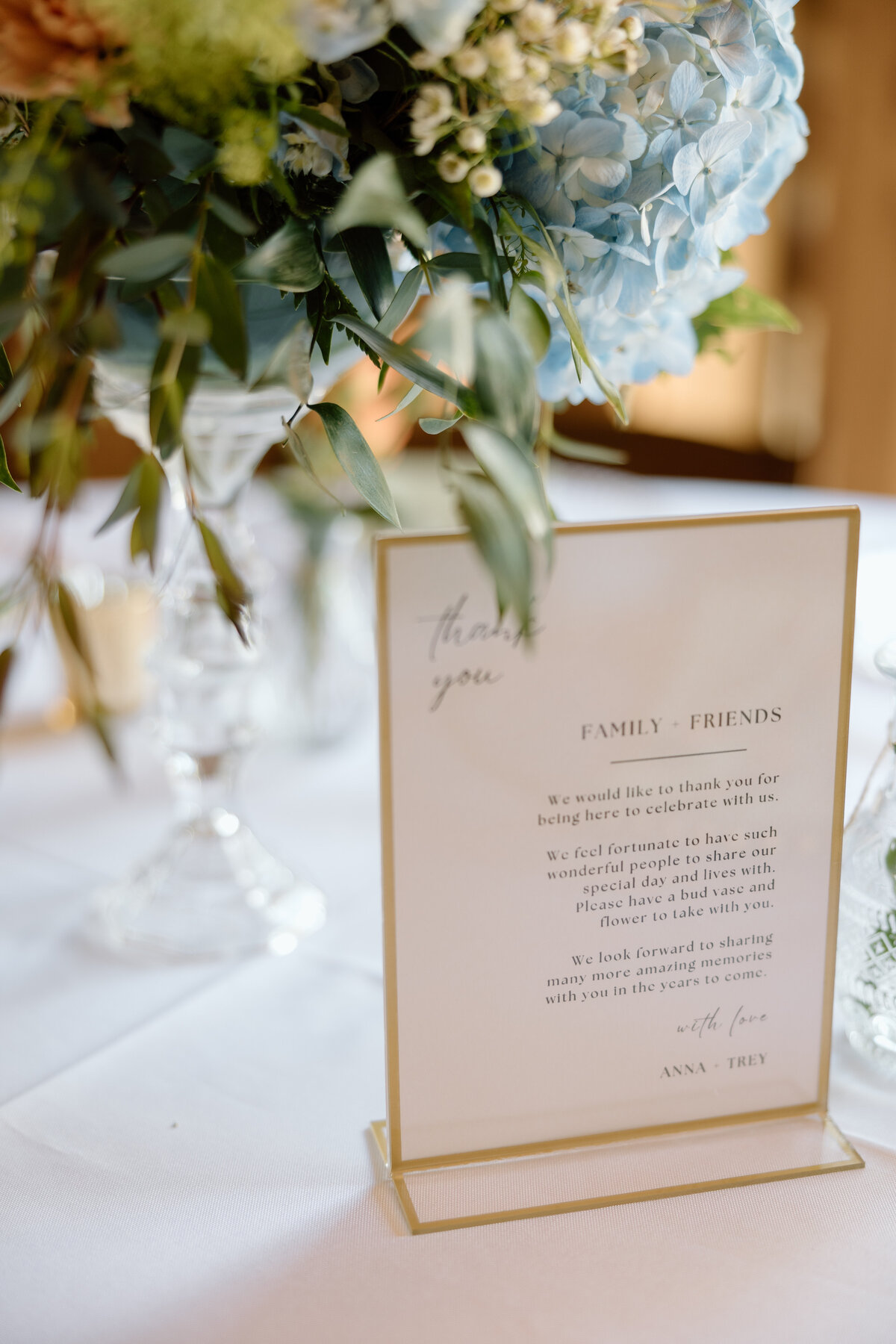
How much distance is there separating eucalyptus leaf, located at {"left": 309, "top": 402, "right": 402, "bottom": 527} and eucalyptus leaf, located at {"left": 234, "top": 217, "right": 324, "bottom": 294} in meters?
0.06

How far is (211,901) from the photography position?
30.4 inches

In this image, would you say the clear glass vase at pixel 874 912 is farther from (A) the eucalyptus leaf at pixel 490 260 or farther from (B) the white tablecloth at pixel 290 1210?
(A) the eucalyptus leaf at pixel 490 260

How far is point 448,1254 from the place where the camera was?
0.49 m

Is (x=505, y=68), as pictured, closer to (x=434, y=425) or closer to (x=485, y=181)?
(x=485, y=181)

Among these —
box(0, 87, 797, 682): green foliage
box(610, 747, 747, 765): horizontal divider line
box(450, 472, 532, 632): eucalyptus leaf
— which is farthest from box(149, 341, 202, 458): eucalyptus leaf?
box(610, 747, 747, 765): horizontal divider line

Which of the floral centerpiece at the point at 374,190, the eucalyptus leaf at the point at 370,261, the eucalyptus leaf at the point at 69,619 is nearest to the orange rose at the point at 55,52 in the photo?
the floral centerpiece at the point at 374,190

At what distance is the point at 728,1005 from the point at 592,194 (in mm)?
381

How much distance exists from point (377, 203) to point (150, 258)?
3.2 inches

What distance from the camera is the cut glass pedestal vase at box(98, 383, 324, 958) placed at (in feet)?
2.35

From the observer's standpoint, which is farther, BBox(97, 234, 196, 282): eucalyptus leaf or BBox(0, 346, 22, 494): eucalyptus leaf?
BBox(0, 346, 22, 494): eucalyptus leaf

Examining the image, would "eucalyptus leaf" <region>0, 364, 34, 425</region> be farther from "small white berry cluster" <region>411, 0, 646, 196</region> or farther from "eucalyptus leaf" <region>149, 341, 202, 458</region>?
"small white berry cluster" <region>411, 0, 646, 196</region>

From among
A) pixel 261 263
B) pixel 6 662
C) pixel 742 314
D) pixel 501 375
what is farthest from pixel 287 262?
pixel 742 314

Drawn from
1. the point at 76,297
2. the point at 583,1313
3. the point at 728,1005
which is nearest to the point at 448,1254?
the point at 583,1313

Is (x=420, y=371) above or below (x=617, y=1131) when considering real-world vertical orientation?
above
